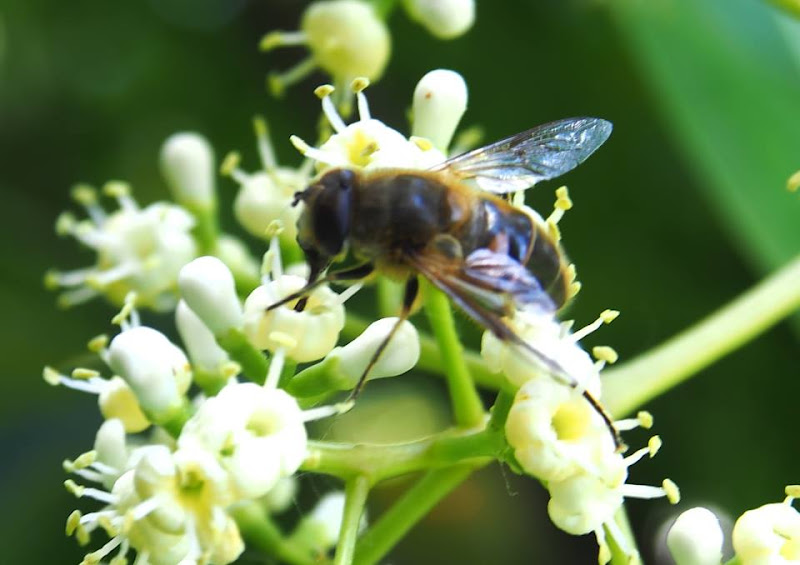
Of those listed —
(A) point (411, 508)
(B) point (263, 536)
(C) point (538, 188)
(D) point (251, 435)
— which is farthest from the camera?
(C) point (538, 188)

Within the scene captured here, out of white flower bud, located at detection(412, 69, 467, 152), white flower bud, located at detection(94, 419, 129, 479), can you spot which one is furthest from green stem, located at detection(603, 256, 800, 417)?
white flower bud, located at detection(94, 419, 129, 479)

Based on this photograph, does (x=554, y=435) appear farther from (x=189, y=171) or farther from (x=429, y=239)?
(x=189, y=171)

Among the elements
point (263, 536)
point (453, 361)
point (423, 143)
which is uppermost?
point (423, 143)

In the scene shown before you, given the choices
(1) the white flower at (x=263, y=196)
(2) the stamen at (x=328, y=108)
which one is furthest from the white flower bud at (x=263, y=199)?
(2) the stamen at (x=328, y=108)

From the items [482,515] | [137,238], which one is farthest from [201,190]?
[482,515]

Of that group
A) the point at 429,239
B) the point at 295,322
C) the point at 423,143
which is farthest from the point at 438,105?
the point at 295,322

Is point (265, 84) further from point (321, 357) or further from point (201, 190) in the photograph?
point (321, 357)
